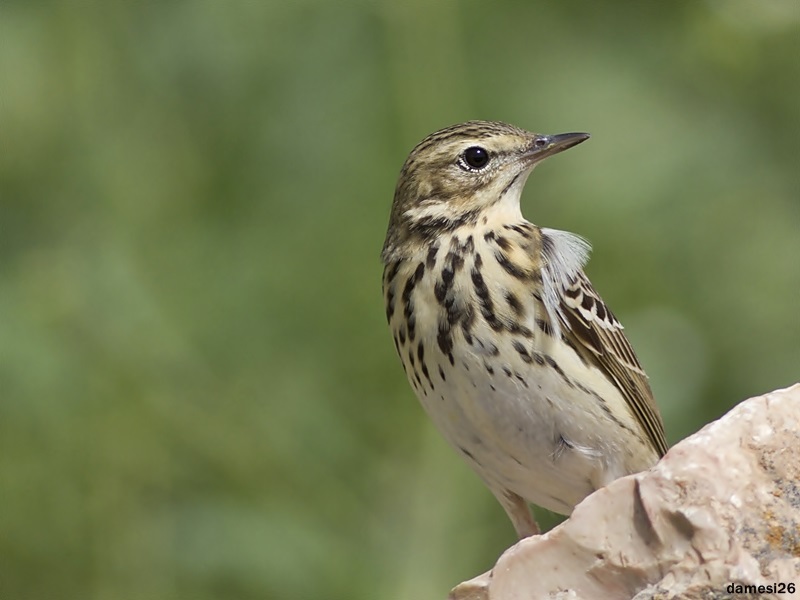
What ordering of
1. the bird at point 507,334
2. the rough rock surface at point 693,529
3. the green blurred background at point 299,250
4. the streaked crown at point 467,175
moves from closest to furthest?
the rough rock surface at point 693,529, the bird at point 507,334, the streaked crown at point 467,175, the green blurred background at point 299,250

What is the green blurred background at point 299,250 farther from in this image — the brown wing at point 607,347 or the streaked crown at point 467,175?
the streaked crown at point 467,175

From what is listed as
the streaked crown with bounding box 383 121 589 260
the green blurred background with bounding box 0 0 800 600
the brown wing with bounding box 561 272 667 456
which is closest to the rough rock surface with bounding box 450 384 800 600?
the brown wing with bounding box 561 272 667 456

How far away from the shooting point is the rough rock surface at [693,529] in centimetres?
321

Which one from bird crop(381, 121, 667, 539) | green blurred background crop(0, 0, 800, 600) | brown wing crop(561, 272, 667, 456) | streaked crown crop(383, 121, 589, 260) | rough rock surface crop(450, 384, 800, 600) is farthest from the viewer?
green blurred background crop(0, 0, 800, 600)

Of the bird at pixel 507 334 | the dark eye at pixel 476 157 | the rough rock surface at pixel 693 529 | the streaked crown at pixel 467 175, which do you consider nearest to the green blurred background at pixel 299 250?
the bird at pixel 507 334

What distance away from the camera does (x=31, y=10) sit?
722 centimetres

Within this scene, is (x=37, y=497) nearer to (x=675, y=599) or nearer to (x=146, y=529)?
(x=146, y=529)

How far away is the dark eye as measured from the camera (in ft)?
16.8

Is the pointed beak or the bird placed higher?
the pointed beak

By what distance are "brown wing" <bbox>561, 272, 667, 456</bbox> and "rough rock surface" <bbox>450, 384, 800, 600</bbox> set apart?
1.44 metres

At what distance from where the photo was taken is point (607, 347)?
5.04 m

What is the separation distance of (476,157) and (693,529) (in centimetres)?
216

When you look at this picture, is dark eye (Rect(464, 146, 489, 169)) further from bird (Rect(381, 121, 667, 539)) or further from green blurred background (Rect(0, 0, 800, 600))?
green blurred background (Rect(0, 0, 800, 600))

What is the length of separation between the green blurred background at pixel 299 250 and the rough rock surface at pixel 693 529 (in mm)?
2845
